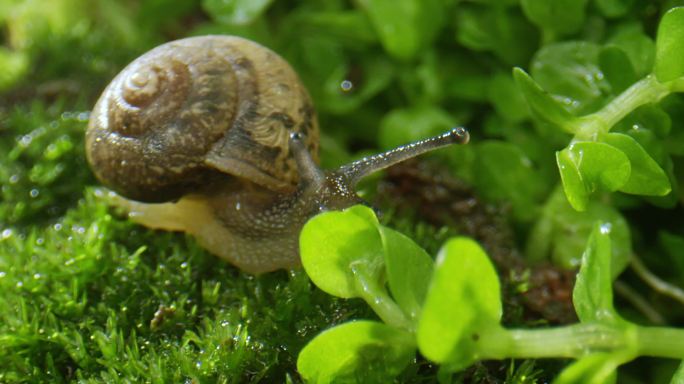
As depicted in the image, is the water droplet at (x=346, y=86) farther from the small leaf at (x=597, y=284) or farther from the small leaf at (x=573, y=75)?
the small leaf at (x=597, y=284)

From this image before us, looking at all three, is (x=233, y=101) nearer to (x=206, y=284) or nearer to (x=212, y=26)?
(x=206, y=284)

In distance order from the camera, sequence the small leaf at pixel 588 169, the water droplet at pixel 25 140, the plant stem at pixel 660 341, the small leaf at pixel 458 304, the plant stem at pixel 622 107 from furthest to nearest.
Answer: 1. the water droplet at pixel 25 140
2. the plant stem at pixel 622 107
3. the small leaf at pixel 588 169
4. the plant stem at pixel 660 341
5. the small leaf at pixel 458 304

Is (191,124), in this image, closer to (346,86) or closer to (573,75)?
(346,86)

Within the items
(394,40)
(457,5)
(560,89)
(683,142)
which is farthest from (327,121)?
(683,142)

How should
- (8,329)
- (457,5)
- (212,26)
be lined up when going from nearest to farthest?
(8,329) → (457,5) → (212,26)

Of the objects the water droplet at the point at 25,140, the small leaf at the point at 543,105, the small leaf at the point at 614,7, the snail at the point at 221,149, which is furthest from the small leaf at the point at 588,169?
the water droplet at the point at 25,140

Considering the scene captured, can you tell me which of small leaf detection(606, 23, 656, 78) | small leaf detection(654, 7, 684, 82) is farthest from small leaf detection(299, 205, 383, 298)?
small leaf detection(606, 23, 656, 78)

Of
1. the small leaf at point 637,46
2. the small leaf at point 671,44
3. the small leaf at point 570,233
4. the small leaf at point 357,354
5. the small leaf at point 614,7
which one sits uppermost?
the small leaf at point 671,44
